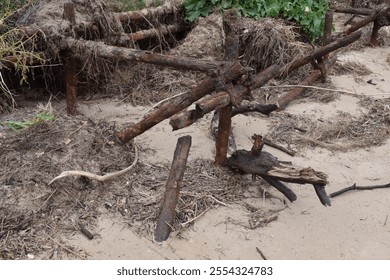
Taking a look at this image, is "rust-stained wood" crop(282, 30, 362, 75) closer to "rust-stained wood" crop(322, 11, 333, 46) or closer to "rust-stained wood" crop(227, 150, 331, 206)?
"rust-stained wood" crop(322, 11, 333, 46)

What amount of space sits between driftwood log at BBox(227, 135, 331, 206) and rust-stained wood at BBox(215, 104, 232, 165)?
73 millimetres

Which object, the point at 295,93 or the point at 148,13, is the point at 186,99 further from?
the point at 148,13

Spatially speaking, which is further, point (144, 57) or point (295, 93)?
point (295, 93)

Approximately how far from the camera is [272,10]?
245 inches

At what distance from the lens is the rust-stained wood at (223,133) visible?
3.42 meters

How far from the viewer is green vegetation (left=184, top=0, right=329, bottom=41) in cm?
620

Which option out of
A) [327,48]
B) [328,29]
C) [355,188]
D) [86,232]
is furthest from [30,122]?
[328,29]

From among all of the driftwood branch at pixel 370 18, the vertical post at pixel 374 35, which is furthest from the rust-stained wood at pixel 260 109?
the vertical post at pixel 374 35

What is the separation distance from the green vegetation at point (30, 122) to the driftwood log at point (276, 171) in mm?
1560

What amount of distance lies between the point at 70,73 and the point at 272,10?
306cm

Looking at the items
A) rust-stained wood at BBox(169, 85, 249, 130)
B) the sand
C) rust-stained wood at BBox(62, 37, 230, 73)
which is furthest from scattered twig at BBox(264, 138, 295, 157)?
rust-stained wood at BBox(62, 37, 230, 73)

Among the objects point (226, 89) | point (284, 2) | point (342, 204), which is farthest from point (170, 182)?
point (284, 2)

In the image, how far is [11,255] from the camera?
2795 millimetres

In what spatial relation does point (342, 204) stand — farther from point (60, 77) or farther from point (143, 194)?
point (60, 77)
